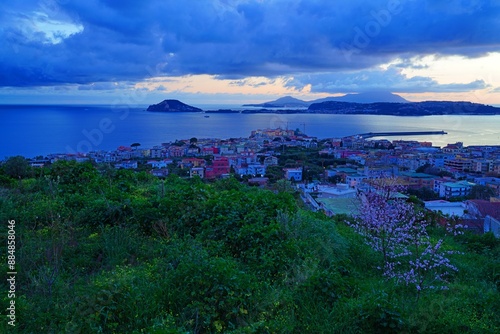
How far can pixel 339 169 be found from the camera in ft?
78.2

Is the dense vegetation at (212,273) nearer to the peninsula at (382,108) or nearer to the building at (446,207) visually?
the building at (446,207)

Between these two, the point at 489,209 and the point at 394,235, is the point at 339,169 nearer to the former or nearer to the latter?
the point at 489,209

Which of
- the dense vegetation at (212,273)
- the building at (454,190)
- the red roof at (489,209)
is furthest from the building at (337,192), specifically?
the dense vegetation at (212,273)

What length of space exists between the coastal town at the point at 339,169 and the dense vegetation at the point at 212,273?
2110 mm

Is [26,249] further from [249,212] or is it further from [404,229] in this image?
[404,229]

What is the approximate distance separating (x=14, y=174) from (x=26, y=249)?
17.9ft

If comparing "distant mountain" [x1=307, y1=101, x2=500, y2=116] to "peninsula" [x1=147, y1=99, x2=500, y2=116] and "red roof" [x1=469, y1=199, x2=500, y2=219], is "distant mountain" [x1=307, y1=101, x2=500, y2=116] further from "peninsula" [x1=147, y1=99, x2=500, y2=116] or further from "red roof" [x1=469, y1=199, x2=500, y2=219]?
"red roof" [x1=469, y1=199, x2=500, y2=219]

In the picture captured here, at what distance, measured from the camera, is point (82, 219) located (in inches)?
193

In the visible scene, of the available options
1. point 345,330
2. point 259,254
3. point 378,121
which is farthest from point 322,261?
point 378,121

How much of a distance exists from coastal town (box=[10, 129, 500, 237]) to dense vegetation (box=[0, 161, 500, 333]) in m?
2.11

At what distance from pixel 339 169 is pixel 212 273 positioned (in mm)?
21775

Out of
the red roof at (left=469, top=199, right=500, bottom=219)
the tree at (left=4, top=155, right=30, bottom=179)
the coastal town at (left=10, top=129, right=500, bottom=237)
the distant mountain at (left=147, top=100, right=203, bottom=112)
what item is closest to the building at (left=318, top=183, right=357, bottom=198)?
the coastal town at (left=10, top=129, right=500, bottom=237)

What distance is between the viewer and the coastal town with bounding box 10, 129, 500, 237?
10.2 m

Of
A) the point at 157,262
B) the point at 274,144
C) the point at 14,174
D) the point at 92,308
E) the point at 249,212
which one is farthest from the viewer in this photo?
the point at 274,144
